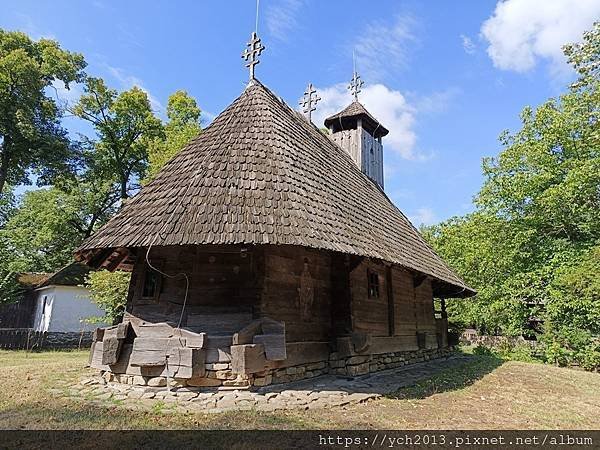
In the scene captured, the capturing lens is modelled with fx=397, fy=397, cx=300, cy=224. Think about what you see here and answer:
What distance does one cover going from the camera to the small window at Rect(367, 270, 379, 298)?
9.08 metres

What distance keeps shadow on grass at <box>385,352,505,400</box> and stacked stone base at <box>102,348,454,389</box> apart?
106 cm

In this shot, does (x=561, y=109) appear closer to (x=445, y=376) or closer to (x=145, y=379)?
(x=445, y=376)

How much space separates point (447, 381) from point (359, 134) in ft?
31.9

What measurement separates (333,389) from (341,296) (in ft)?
6.69

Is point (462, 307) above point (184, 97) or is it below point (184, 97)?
below

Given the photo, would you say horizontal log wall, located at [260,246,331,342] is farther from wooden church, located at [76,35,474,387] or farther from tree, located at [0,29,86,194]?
tree, located at [0,29,86,194]

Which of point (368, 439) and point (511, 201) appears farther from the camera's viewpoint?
point (511, 201)

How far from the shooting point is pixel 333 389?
641 cm

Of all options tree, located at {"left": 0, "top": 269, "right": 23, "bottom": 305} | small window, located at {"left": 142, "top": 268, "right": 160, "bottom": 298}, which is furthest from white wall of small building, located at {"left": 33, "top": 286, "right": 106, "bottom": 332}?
small window, located at {"left": 142, "top": 268, "right": 160, "bottom": 298}

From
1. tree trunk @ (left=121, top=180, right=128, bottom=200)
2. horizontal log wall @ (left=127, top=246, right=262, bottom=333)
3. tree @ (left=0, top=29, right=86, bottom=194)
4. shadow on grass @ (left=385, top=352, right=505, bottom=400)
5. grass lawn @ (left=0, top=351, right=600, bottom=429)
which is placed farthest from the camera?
tree trunk @ (left=121, top=180, right=128, bottom=200)

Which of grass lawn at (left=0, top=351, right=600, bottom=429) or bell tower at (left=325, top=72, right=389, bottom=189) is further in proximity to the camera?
bell tower at (left=325, top=72, right=389, bottom=189)

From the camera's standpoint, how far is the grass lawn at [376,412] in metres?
4.55

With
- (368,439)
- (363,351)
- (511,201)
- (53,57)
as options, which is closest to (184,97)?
(53,57)

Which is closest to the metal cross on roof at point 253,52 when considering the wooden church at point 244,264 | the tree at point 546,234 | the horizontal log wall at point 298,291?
the wooden church at point 244,264
